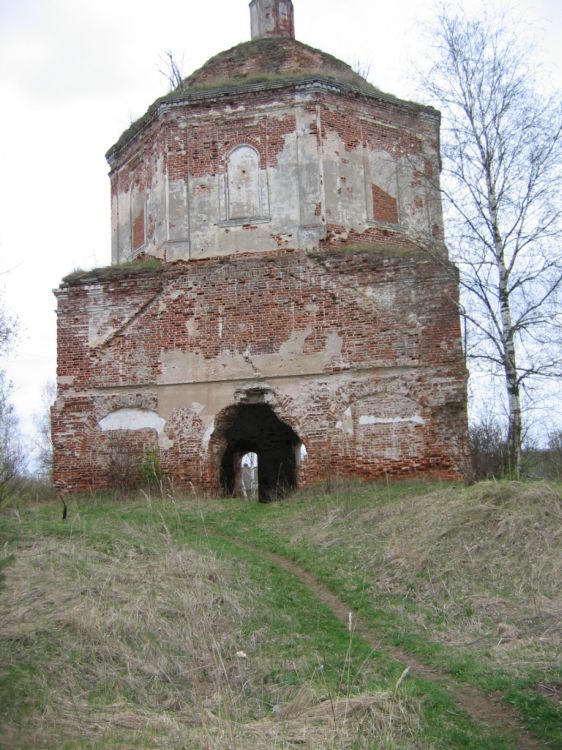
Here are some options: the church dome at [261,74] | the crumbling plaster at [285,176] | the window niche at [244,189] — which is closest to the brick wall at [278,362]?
the crumbling plaster at [285,176]

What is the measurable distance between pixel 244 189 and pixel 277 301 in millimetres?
2373

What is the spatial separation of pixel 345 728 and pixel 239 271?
416 inches

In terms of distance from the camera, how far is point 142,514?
1223cm

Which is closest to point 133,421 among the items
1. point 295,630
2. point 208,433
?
point 208,433

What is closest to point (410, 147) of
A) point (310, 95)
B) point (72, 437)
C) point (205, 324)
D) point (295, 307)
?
point (310, 95)

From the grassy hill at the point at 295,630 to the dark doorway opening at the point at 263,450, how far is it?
18.3 feet

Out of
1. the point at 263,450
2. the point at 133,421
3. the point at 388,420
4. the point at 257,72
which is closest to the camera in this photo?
the point at 388,420

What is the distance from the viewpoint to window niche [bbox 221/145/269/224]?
50.6ft

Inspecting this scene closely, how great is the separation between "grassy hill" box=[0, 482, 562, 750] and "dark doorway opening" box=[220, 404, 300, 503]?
5583 millimetres

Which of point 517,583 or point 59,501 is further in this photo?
point 59,501

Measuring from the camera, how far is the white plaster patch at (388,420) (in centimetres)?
1407

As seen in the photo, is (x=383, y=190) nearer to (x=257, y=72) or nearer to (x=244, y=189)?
(x=244, y=189)

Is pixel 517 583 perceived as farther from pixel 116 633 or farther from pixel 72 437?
pixel 72 437

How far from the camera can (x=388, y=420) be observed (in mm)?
14125
